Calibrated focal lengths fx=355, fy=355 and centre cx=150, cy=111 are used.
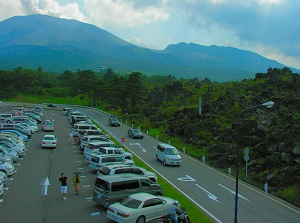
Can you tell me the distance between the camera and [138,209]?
1557 centimetres

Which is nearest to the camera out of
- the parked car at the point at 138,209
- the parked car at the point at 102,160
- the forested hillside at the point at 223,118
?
the parked car at the point at 138,209

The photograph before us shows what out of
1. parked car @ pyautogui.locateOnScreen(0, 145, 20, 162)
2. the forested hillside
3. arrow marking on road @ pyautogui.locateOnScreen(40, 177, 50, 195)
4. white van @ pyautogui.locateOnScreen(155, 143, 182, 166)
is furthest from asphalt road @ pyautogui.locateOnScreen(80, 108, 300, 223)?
parked car @ pyautogui.locateOnScreen(0, 145, 20, 162)

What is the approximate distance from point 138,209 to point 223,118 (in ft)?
136

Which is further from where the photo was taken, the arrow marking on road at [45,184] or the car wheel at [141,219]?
the arrow marking on road at [45,184]

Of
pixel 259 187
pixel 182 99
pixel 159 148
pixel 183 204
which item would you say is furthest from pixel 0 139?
pixel 182 99

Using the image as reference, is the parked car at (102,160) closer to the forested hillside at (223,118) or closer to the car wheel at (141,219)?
the forested hillside at (223,118)

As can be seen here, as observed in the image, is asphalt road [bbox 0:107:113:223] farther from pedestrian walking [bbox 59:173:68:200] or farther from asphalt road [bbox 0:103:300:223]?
pedestrian walking [bbox 59:173:68:200]

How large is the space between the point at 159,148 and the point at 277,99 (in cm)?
2955

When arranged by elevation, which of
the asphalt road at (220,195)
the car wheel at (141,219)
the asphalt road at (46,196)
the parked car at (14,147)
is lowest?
the asphalt road at (220,195)

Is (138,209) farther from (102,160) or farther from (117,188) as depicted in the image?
(102,160)

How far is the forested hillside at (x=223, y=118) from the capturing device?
32.5 m

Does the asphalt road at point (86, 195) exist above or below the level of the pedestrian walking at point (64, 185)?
below

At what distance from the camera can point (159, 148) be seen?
34.2 m

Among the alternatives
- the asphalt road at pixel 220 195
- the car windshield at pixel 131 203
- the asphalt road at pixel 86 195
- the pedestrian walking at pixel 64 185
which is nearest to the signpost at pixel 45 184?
the asphalt road at pixel 86 195
